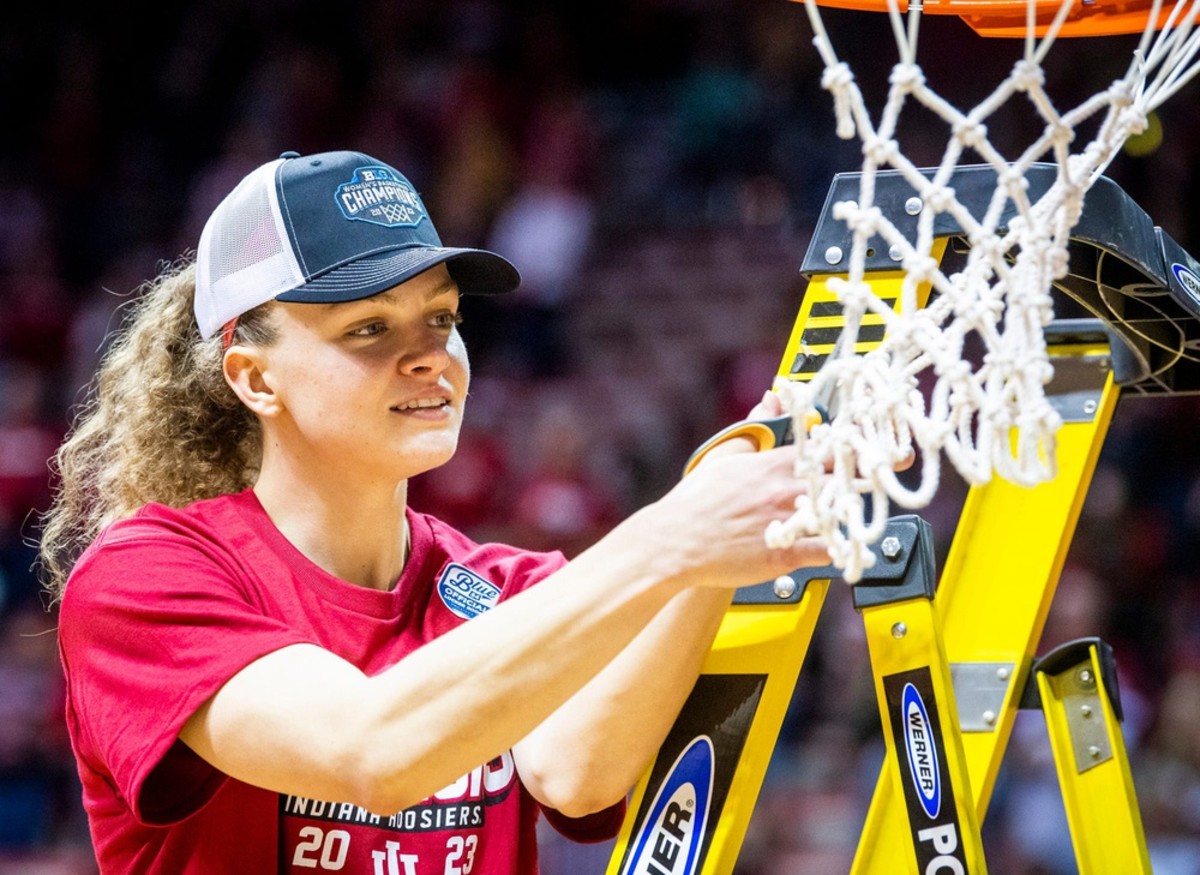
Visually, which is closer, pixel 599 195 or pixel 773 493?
pixel 773 493

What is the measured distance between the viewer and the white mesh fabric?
180cm

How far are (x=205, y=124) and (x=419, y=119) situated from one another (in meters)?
0.88

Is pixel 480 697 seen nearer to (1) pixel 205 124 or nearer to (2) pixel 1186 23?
(2) pixel 1186 23

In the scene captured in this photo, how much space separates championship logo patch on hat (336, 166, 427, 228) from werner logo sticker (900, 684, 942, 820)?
2.58 feet

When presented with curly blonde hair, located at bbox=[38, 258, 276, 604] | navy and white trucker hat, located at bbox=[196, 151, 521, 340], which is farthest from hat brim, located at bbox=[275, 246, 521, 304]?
curly blonde hair, located at bbox=[38, 258, 276, 604]

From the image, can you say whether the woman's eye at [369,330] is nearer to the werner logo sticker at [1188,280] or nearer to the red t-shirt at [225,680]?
the red t-shirt at [225,680]

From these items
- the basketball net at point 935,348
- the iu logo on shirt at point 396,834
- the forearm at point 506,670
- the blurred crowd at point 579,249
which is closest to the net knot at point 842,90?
the basketball net at point 935,348

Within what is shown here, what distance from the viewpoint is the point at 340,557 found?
188cm

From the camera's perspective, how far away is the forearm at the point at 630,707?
1663 millimetres

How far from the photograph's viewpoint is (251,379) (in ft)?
6.14

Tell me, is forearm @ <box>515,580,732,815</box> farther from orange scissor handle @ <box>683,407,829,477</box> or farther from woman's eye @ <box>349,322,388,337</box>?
woman's eye @ <box>349,322,388,337</box>

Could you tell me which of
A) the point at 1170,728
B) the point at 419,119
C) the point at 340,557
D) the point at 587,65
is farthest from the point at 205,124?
the point at 340,557

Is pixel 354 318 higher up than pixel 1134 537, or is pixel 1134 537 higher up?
pixel 1134 537

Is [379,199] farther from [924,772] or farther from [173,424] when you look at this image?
[924,772]
